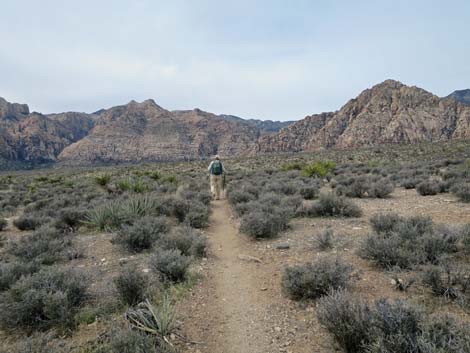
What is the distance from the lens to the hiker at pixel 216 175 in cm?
1240

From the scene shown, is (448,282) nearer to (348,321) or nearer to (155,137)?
(348,321)

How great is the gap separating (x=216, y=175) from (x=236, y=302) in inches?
347

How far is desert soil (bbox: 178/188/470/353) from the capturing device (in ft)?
10.5

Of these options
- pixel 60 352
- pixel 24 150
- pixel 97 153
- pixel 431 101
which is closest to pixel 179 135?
pixel 97 153

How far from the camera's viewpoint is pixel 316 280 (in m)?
3.84

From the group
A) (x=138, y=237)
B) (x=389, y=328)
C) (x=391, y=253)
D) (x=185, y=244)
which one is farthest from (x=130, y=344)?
(x=138, y=237)

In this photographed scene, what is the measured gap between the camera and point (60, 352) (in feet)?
9.22

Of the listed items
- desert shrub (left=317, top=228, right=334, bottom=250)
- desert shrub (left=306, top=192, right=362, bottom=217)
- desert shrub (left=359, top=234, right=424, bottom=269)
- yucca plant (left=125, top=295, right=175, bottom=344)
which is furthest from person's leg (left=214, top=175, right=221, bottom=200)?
yucca plant (left=125, top=295, right=175, bottom=344)

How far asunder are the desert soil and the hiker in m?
5.15

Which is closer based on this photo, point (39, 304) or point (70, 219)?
point (39, 304)

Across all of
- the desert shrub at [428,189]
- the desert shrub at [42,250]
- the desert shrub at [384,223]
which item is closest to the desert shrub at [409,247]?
the desert shrub at [384,223]

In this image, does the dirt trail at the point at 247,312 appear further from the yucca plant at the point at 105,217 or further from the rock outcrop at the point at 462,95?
the rock outcrop at the point at 462,95

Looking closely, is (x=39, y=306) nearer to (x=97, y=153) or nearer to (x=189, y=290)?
(x=189, y=290)

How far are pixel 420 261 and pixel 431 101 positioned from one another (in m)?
95.7
